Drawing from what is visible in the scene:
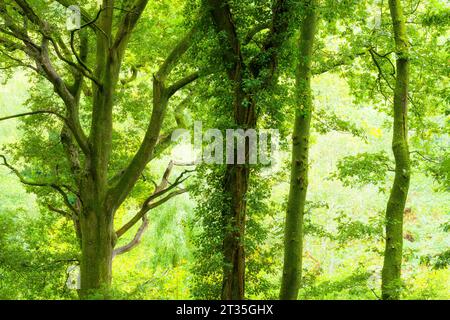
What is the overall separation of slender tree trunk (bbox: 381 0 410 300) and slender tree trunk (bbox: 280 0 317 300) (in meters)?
1.35

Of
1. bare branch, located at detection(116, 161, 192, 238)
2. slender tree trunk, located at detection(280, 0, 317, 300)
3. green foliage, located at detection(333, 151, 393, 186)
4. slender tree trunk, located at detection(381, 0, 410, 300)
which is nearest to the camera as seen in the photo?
slender tree trunk, located at detection(381, 0, 410, 300)

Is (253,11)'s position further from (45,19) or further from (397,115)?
(45,19)

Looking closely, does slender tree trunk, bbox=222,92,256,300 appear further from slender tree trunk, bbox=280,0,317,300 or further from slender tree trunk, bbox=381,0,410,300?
slender tree trunk, bbox=381,0,410,300

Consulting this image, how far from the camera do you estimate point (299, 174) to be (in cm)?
957

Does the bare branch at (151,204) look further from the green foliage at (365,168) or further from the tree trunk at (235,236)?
the green foliage at (365,168)

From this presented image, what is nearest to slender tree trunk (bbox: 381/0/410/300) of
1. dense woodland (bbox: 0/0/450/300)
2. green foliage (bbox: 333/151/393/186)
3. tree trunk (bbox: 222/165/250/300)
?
dense woodland (bbox: 0/0/450/300)

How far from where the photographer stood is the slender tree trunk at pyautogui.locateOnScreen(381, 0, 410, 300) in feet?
29.0

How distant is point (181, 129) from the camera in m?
14.2

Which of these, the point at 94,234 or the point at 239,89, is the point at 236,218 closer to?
the point at 239,89

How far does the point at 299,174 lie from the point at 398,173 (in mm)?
1529

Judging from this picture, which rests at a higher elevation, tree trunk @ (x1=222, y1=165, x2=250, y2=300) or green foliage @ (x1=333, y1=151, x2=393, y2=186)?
green foliage @ (x1=333, y1=151, x2=393, y2=186)

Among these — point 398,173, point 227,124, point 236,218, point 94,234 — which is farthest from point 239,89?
point 94,234
